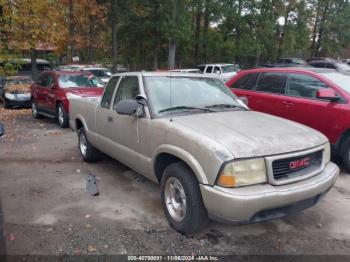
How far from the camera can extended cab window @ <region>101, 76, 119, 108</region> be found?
5402 mm

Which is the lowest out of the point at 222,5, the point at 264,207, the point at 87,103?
the point at 264,207

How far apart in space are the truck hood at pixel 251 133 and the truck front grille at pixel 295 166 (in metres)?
0.10

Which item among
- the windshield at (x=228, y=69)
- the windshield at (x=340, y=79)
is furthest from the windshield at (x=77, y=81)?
the windshield at (x=228, y=69)

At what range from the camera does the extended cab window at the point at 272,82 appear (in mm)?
6929

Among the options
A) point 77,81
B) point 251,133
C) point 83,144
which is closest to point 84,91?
point 77,81

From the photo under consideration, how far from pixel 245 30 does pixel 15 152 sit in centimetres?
2291

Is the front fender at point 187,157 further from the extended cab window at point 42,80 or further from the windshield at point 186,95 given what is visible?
the extended cab window at point 42,80

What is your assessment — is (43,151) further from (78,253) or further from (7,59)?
(7,59)

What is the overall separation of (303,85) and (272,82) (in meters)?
0.72

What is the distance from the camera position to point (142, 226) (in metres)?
4.00

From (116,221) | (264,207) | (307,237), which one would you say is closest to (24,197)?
(116,221)

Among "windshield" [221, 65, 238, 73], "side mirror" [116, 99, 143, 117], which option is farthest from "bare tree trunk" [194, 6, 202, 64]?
"side mirror" [116, 99, 143, 117]

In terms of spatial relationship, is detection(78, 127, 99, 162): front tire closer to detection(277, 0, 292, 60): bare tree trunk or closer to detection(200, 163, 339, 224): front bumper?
detection(200, 163, 339, 224): front bumper

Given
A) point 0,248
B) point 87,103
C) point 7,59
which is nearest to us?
point 0,248
